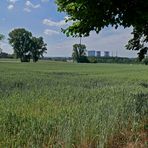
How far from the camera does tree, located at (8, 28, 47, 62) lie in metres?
139

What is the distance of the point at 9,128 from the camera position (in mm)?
8039

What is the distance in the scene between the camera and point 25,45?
13988cm

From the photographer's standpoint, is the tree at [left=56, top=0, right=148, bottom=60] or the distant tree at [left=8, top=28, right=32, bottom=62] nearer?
the tree at [left=56, top=0, right=148, bottom=60]

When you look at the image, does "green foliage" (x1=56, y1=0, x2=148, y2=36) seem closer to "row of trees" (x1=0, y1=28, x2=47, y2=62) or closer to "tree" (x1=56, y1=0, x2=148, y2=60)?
"tree" (x1=56, y1=0, x2=148, y2=60)

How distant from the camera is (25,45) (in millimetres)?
139875


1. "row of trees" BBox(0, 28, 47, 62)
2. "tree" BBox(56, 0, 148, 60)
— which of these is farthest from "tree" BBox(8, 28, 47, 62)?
"tree" BBox(56, 0, 148, 60)

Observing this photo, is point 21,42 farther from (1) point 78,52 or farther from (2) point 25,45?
(1) point 78,52

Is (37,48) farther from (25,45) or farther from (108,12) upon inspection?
(108,12)

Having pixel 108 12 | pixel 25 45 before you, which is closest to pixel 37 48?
pixel 25 45

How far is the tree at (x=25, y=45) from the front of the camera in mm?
139375

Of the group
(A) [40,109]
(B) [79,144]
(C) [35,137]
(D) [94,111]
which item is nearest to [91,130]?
(B) [79,144]

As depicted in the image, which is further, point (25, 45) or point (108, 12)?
point (25, 45)

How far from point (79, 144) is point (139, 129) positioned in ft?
7.24

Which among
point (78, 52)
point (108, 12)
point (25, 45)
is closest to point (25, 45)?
point (25, 45)
